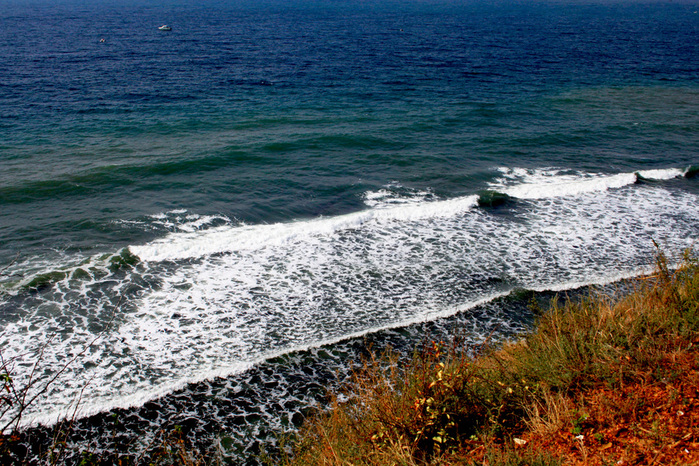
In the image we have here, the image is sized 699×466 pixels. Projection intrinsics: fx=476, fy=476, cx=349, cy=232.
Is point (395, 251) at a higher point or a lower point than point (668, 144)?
lower

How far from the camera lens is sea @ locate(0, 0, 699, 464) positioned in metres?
7.67

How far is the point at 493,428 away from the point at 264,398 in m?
3.86

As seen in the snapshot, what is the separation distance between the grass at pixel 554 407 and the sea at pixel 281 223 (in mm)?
1667

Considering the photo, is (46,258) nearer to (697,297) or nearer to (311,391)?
(311,391)

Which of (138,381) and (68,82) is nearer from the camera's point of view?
(138,381)

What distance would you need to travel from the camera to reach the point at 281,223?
44.7 feet

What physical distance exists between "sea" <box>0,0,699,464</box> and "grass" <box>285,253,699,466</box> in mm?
1667

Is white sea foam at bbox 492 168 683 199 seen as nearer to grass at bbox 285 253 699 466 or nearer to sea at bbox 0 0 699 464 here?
sea at bbox 0 0 699 464

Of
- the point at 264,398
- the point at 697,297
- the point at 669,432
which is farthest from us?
the point at 264,398

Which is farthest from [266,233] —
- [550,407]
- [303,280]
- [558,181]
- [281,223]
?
[558,181]

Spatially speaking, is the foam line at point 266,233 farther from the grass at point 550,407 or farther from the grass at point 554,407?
the grass at point 554,407

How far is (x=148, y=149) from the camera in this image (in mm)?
19531

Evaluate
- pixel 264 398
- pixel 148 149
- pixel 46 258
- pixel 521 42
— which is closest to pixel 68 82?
pixel 148 149

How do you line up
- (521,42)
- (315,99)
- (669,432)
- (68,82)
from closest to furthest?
(669,432) → (315,99) → (68,82) → (521,42)
